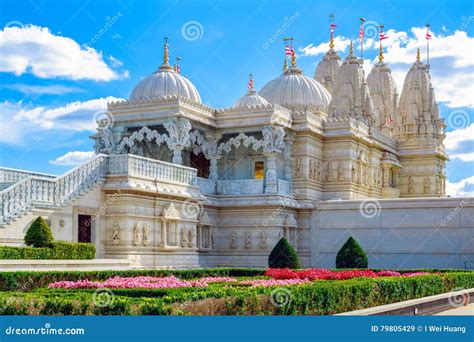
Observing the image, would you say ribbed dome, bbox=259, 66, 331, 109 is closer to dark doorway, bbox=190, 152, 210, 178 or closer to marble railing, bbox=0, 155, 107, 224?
dark doorway, bbox=190, 152, 210, 178

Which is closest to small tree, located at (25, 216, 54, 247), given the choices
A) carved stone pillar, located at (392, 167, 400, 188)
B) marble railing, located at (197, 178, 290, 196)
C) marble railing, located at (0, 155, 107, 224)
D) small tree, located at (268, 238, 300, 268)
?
marble railing, located at (0, 155, 107, 224)

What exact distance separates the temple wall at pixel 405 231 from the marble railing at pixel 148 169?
7.77m

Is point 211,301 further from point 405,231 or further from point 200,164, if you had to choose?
point 200,164

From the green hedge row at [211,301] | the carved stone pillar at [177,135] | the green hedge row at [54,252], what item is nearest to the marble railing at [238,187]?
the carved stone pillar at [177,135]

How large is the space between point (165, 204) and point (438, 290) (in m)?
11.5

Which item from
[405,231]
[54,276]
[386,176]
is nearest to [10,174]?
[54,276]

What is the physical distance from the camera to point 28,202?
21688 mm

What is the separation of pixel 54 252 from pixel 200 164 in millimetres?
16912

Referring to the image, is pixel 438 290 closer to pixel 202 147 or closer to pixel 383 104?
pixel 202 147

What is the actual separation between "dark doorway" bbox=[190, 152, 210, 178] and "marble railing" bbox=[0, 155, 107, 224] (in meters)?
10.9

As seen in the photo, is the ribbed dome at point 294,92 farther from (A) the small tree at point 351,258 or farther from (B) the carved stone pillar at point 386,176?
(A) the small tree at point 351,258

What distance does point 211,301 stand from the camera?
12.2 meters

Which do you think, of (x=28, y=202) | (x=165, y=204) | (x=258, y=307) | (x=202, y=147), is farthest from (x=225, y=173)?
(x=258, y=307)

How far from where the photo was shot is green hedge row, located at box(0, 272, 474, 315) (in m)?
11.5
